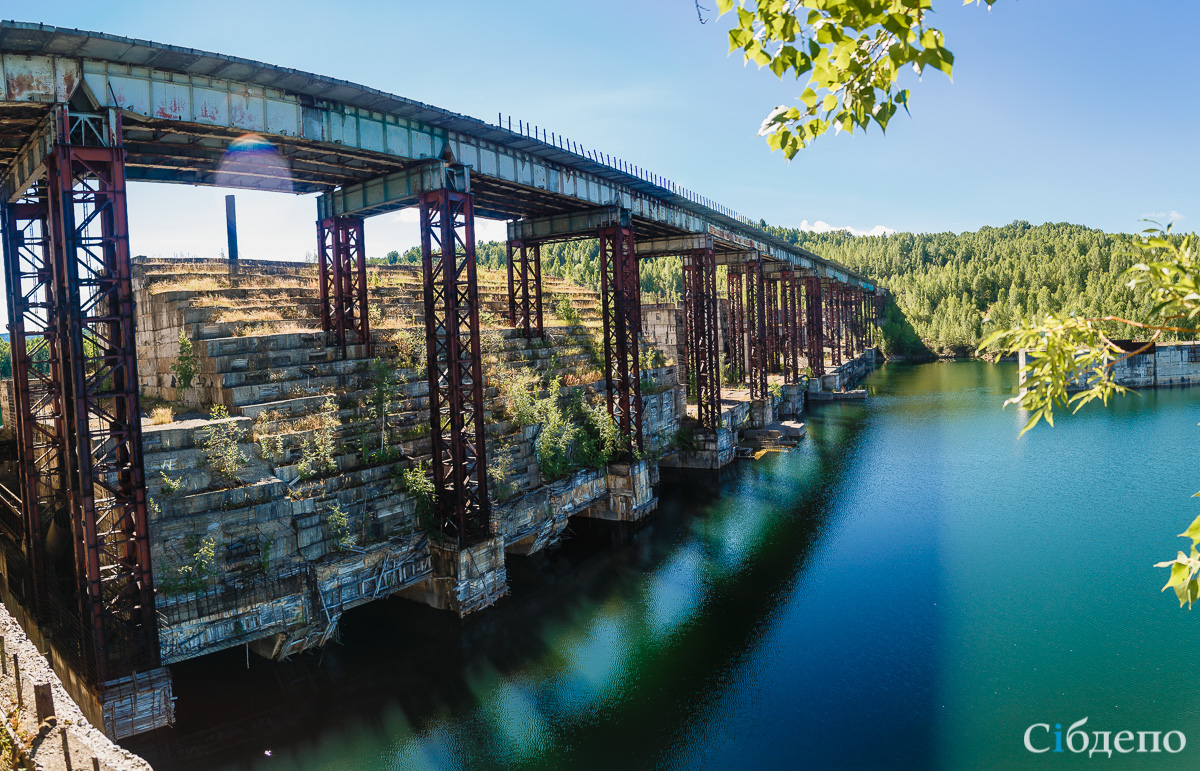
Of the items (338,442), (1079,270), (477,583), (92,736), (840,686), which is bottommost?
(840,686)

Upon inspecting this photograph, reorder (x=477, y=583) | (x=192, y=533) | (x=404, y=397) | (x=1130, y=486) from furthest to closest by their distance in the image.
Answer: (x=1130, y=486) → (x=404, y=397) → (x=477, y=583) → (x=192, y=533)

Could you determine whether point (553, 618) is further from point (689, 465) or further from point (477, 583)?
point (689, 465)

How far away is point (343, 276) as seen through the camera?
24188mm

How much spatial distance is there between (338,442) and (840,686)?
46.7 feet

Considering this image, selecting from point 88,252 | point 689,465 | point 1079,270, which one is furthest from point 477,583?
point 1079,270

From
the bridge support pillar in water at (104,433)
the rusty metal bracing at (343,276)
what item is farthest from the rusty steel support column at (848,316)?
the bridge support pillar in water at (104,433)

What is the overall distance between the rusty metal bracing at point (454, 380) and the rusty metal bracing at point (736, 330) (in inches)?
1371

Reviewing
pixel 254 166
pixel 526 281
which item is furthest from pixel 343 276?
pixel 526 281

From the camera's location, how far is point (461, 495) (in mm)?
19594

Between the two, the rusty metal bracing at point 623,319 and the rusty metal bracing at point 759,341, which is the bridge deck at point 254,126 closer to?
the rusty metal bracing at point 623,319

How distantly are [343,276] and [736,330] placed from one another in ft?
129

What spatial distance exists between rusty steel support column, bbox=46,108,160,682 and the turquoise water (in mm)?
2549

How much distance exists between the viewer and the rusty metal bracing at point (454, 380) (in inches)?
776

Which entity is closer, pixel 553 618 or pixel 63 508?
pixel 63 508
